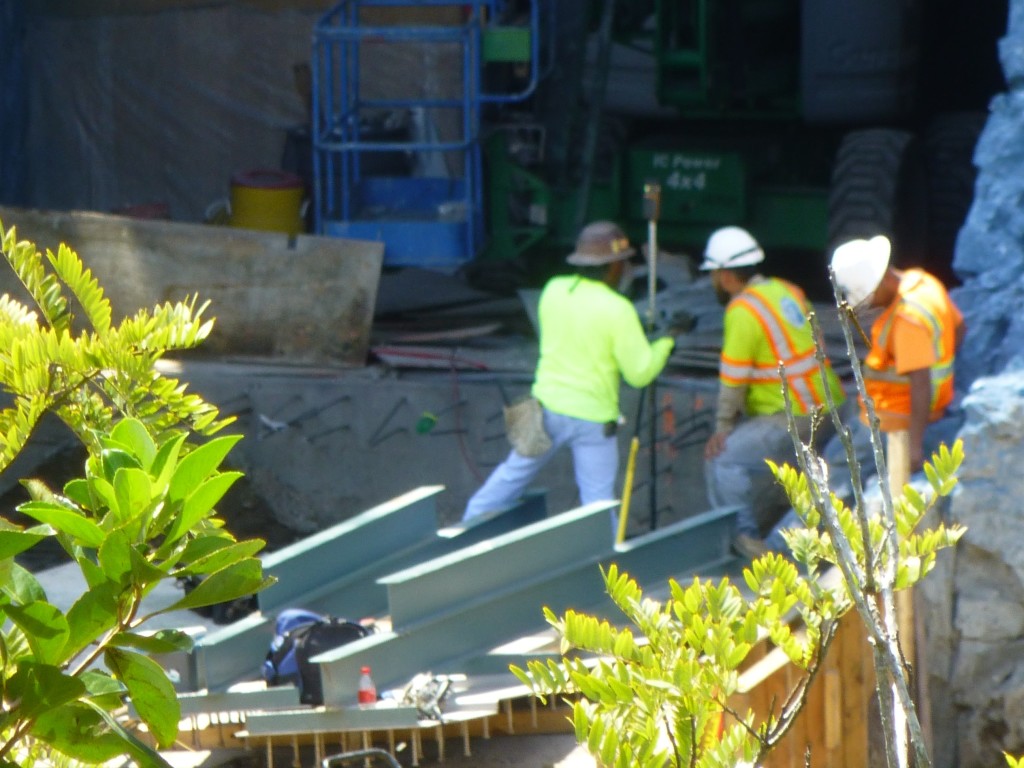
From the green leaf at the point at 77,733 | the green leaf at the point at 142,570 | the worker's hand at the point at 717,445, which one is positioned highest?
the green leaf at the point at 142,570

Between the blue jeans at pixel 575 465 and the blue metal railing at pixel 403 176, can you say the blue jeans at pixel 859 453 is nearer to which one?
the blue jeans at pixel 575 465

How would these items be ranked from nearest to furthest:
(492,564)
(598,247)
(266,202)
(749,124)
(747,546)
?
(492,564) < (747,546) < (598,247) < (266,202) < (749,124)

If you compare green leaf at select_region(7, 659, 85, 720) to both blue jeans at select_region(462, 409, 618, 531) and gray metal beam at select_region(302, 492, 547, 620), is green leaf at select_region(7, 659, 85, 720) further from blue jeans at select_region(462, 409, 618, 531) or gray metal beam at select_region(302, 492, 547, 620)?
blue jeans at select_region(462, 409, 618, 531)

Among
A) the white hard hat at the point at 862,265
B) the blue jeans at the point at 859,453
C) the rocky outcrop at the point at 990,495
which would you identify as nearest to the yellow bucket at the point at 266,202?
the blue jeans at the point at 859,453

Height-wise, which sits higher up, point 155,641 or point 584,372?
point 155,641

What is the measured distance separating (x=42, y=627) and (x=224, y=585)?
28 cm

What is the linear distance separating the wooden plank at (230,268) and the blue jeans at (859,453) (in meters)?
3.02

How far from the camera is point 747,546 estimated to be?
23.0 feet

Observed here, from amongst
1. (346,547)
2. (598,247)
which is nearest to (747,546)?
Result: (598,247)

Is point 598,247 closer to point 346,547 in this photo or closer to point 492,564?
point 492,564

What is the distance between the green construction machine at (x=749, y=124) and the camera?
991cm

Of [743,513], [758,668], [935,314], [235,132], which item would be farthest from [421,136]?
[758,668]

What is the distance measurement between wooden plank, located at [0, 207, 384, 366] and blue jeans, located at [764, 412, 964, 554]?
302 centimetres

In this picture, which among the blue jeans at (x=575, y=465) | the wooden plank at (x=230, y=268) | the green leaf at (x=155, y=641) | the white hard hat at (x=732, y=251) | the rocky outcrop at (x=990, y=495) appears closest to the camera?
the green leaf at (x=155, y=641)
